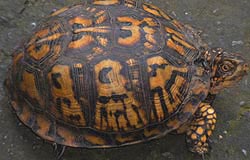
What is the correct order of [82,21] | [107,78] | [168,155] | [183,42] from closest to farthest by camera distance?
[107,78]
[82,21]
[183,42]
[168,155]

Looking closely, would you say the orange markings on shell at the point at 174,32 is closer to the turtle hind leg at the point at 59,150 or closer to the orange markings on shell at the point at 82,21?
the orange markings on shell at the point at 82,21

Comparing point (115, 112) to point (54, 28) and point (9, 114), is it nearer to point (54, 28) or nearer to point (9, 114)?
point (54, 28)

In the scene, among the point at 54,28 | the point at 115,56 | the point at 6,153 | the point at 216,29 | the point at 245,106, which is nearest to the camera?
the point at 115,56

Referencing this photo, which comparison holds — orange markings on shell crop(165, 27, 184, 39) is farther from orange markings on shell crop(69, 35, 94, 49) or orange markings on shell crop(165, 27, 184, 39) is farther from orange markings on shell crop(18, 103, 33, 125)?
orange markings on shell crop(18, 103, 33, 125)

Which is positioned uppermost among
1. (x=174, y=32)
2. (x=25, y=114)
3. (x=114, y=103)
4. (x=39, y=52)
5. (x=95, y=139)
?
(x=174, y=32)

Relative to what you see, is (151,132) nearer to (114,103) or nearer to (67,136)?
(114,103)

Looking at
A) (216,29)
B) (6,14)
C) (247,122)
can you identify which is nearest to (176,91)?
(247,122)

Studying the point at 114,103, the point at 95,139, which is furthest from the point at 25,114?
the point at 114,103

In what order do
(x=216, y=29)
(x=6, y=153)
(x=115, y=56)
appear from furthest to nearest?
1. (x=216, y=29)
2. (x=6, y=153)
3. (x=115, y=56)
